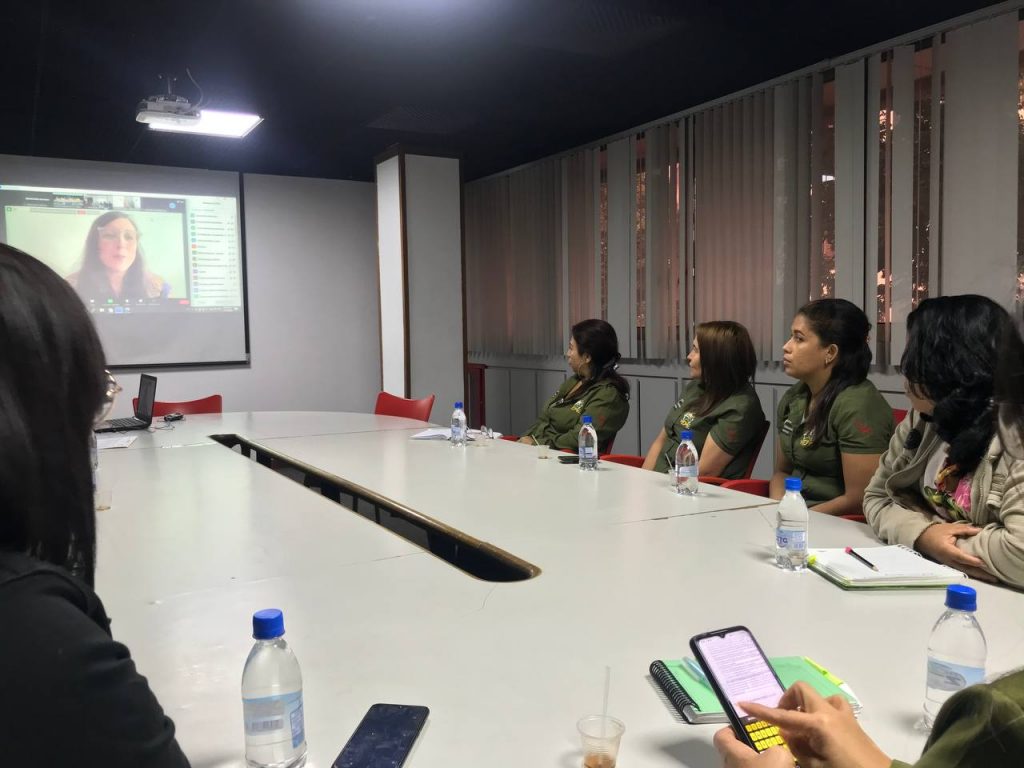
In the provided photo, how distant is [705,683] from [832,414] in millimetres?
1654

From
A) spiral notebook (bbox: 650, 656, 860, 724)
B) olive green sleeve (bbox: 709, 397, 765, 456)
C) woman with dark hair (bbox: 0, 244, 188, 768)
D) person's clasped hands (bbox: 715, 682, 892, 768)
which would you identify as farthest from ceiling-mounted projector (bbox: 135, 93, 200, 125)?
person's clasped hands (bbox: 715, 682, 892, 768)

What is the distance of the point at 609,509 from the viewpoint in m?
2.13

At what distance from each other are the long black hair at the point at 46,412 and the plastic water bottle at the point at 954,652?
1.06 metres

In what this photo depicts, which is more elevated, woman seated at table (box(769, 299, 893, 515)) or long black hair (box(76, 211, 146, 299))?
long black hair (box(76, 211, 146, 299))

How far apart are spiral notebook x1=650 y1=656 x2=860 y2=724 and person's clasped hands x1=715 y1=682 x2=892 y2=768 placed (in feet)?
0.35

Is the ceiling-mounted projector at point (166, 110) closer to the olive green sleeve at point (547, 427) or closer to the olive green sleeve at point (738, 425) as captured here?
the olive green sleeve at point (547, 427)

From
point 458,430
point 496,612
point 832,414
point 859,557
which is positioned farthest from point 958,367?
point 458,430

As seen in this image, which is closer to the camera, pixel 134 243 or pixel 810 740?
pixel 810 740

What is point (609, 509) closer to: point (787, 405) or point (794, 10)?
point (787, 405)

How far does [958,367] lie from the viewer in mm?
1809

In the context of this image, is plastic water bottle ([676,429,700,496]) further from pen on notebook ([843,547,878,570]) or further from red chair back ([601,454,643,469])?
red chair back ([601,454,643,469])

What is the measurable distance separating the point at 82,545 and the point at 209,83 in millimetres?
4271

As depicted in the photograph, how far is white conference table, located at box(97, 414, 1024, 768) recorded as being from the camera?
990 mm

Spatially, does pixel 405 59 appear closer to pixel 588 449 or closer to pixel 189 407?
pixel 588 449
